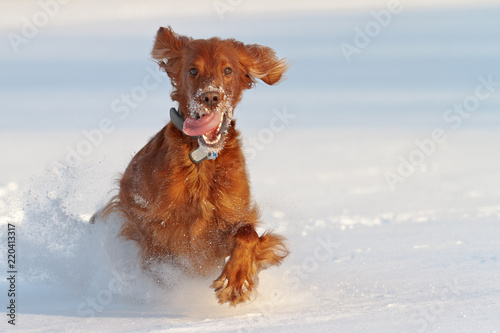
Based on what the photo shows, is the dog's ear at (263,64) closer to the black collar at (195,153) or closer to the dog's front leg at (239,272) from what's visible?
the black collar at (195,153)

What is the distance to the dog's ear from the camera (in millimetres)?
4039

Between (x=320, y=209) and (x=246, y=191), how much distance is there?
7.85 ft

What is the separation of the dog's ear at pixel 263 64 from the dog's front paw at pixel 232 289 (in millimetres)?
1266

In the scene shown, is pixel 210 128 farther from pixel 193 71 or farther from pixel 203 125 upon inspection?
pixel 193 71

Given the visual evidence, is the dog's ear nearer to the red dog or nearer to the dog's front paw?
the red dog

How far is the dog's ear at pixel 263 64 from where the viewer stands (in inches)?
159

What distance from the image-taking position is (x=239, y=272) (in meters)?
3.42

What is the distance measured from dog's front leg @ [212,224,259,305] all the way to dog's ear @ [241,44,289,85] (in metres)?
0.97

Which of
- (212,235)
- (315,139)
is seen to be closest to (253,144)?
(315,139)

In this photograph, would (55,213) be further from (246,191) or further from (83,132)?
(83,132)

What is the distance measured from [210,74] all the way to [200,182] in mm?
573

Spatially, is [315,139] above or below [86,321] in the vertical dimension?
below

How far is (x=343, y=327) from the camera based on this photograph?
2.85 m

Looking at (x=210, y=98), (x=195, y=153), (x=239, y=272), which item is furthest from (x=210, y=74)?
(x=239, y=272)
